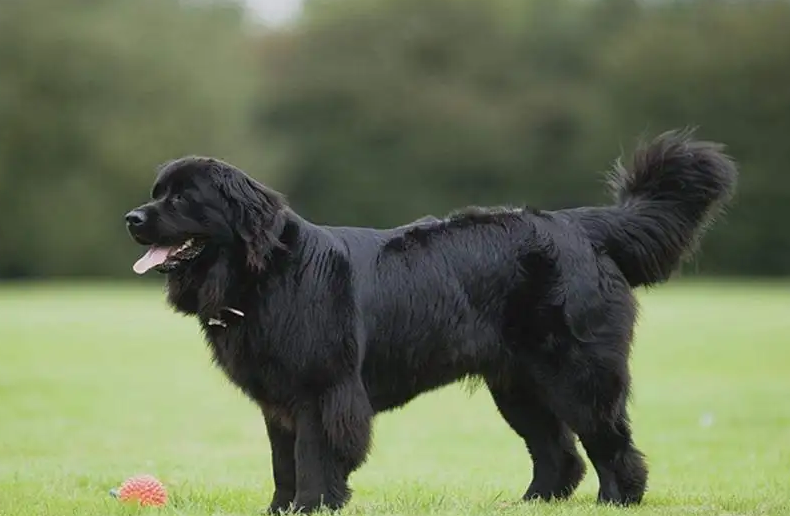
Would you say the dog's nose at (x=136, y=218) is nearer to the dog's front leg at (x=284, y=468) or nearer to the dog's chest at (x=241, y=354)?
the dog's chest at (x=241, y=354)

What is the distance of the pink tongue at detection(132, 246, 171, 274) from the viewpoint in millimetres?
6340

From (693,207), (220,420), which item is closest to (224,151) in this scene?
(220,420)

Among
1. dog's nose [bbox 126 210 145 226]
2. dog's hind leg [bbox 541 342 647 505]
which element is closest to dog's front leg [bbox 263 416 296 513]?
dog's nose [bbox 126 210 145 226]

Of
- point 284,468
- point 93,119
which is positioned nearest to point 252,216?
point 284,468

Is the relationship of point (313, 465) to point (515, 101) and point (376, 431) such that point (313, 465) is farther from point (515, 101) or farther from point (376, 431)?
point (515, 101)

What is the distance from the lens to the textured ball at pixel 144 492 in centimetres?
687

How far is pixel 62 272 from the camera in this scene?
47719 millimetres

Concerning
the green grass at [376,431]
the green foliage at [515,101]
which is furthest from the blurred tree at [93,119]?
the green grass at [376,431]

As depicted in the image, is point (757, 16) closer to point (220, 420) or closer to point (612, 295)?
point (220, 420)

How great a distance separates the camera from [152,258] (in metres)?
6.45

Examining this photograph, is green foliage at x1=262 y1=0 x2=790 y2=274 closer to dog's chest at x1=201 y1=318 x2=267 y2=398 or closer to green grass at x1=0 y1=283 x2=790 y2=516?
green grass at x1=0 y1=283 x2=790 y2=516

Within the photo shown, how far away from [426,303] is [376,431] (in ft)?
18.6

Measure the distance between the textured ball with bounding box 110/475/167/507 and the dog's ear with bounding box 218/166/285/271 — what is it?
1.49 metres

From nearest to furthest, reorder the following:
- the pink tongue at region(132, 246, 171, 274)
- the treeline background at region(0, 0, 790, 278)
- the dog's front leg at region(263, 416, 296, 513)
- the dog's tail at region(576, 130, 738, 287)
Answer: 1. the pink tongue at region(132, 246, 171, 274)
2. the dog's front leg at region(263, 416, 296, 513)
3. the dog's tail at region(576, 130, 738, 287)
4. the treeline background at region(0, 0, 790, 278)
